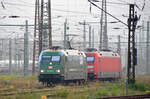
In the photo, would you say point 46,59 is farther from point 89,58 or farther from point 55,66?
point 89,58

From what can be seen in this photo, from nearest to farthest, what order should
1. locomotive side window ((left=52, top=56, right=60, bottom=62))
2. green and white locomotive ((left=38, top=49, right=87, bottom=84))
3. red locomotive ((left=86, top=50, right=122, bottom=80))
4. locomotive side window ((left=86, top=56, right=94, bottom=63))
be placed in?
green and white locomotive ((left=38, top=49, right=87, bottom=84)) < locomotive side window ((left=52, top=56, right=60, bottom=62)) < red locomotive ((left=86, top=50, right=122, bottom=80)) < locomotive side window ((left=86, top=56, right=94, bottom=63))

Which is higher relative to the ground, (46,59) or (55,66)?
(46,59)

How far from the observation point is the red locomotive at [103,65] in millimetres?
38750

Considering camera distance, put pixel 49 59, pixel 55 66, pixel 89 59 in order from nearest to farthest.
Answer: pixel 55 66 < pixel 49 59 < pixel 89 59

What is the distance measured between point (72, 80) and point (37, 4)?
16.6 meters

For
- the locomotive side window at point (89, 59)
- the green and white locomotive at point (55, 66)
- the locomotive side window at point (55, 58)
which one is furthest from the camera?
the locomotive side window at point (89, 59)

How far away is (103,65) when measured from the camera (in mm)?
39906

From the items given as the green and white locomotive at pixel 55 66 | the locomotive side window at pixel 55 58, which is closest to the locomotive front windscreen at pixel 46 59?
the green and white locomotive at pixel 55 66

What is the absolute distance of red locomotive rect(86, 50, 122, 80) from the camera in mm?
38750

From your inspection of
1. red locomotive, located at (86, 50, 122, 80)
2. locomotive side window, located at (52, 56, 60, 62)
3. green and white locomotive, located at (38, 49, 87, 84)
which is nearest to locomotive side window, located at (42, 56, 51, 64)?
green and white locomotive, located at (38, 49, 87, 84)

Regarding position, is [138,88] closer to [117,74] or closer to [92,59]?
[92,59]

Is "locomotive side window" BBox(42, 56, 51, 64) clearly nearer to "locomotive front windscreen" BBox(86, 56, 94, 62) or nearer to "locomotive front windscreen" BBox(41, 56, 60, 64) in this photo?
"locomotive front windscreen" BBox(41, 56, 60, 64)

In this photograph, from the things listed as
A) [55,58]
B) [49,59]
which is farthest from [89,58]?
[49,59]

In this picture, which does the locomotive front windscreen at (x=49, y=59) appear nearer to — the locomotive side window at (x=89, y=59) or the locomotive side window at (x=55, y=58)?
the locomotive side window at (x=55, y=58)
